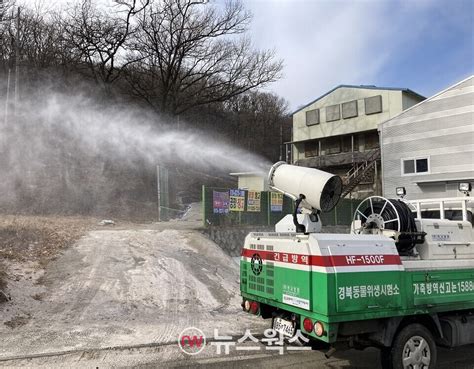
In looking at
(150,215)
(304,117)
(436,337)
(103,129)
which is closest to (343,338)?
(436,337)

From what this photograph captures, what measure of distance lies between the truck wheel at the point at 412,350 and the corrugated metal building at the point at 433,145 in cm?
1697

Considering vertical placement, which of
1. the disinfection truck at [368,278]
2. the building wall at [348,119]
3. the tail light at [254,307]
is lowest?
the tail light at [254,307]

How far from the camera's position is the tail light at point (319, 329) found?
4.69 m

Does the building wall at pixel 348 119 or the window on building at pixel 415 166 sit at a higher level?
the building wall at pixel 348 119

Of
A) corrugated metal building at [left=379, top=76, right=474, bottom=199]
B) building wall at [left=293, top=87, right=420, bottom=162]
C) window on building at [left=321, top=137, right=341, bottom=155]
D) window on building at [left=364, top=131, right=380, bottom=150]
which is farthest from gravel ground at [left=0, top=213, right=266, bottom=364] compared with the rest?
window on building at [left=321, top=137, right=341, bottom=155]

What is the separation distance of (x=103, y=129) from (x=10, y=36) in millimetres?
9274

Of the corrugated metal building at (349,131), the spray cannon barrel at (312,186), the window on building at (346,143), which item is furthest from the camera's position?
the window on building at (346,143)

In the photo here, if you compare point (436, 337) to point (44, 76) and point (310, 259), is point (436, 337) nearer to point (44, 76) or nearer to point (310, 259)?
point (310, 259)

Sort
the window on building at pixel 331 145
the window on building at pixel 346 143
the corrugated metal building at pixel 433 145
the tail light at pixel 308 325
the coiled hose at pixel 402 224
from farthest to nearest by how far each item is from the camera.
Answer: the window on building at pixel 331 145, the window on building at pixel 346 143, the corrugated metal building at pixel 433 145, the coiled hose at pixel 402 224, the tail light at pixel 308 325

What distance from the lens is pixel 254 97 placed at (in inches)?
2345

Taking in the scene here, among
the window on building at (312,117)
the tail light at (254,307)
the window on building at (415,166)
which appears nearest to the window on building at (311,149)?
the window on building at (312,117)

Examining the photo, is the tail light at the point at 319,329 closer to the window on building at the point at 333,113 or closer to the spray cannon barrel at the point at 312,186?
the spray cannon barrel at the point at 312,186

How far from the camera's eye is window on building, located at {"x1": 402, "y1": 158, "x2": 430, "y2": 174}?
83.0 ft

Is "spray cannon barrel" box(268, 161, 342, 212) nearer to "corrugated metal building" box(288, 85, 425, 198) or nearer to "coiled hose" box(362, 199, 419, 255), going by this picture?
"coiled hose" box(362, 199, 419, 255)
